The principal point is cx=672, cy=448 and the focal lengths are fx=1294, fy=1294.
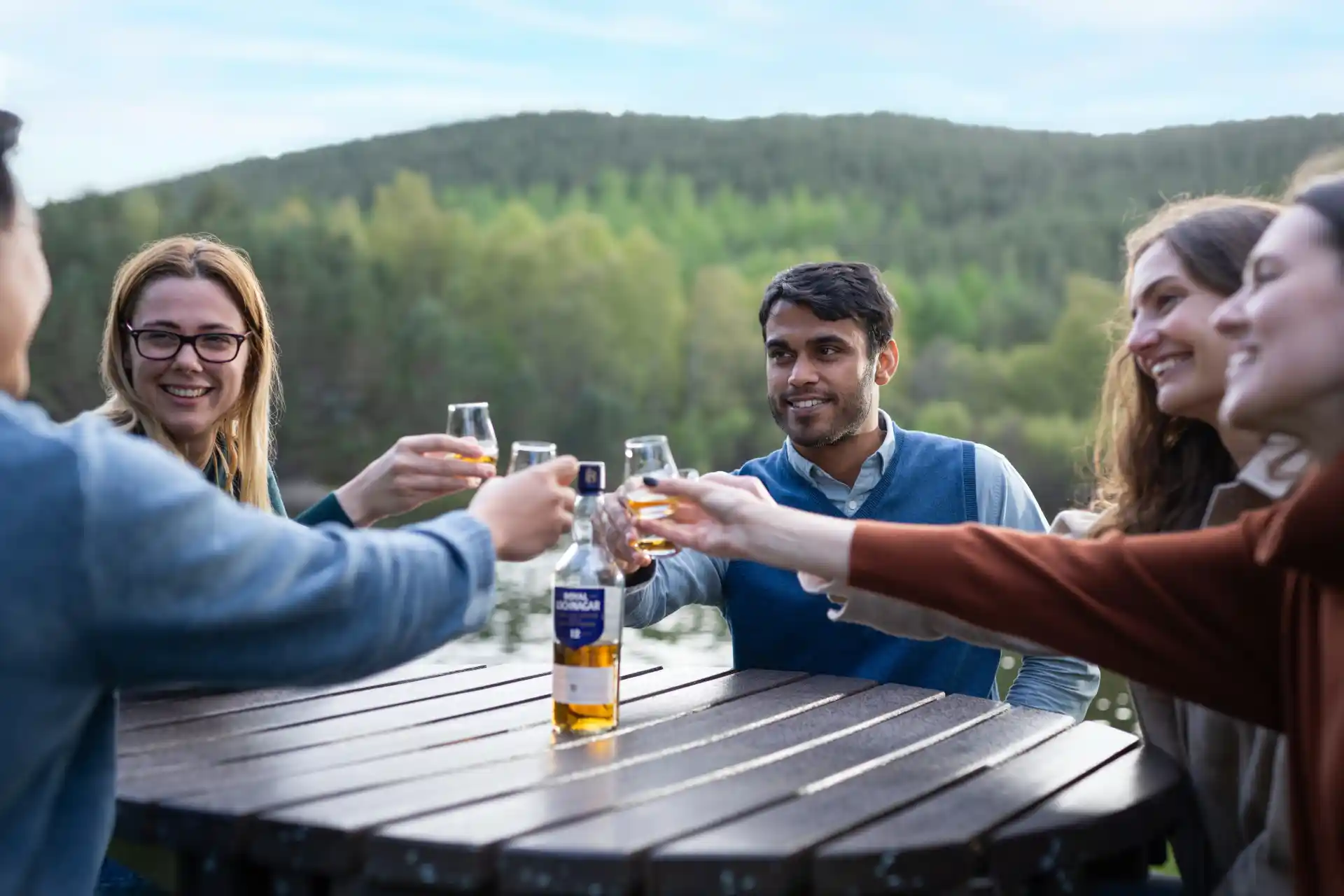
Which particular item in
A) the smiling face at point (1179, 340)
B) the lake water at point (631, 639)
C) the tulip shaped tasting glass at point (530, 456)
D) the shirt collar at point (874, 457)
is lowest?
the lake water at point (631, 639)

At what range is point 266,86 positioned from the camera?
5056 cm

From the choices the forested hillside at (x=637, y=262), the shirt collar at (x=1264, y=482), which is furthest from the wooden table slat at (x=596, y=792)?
the forested hillside at (x=637, y=262)

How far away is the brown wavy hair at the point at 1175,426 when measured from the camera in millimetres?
2324

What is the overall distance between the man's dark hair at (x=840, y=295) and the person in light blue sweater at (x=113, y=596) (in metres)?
1.87

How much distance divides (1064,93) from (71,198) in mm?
36953

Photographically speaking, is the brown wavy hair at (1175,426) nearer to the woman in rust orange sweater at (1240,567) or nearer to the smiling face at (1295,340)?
the woman in rust orange sweater at (1240,567)

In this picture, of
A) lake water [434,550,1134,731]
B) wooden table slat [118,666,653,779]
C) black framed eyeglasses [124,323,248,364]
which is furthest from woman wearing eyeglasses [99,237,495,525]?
lake water [434,550,1134,731]

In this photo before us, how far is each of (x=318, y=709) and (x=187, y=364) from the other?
1.14 m

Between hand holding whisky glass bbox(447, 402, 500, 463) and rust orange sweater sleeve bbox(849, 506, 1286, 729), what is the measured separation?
38.5 inches

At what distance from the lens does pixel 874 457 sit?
129 inches

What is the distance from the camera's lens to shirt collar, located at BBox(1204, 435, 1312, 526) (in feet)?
6.68

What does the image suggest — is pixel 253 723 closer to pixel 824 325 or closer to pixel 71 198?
pixel 824 325

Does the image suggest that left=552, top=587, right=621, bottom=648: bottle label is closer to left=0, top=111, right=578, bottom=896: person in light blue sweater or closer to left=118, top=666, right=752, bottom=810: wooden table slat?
left=118, top=666, right=752, bottom=810: wooden table slat

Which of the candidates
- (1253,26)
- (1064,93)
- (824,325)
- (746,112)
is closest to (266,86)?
(746,112)
